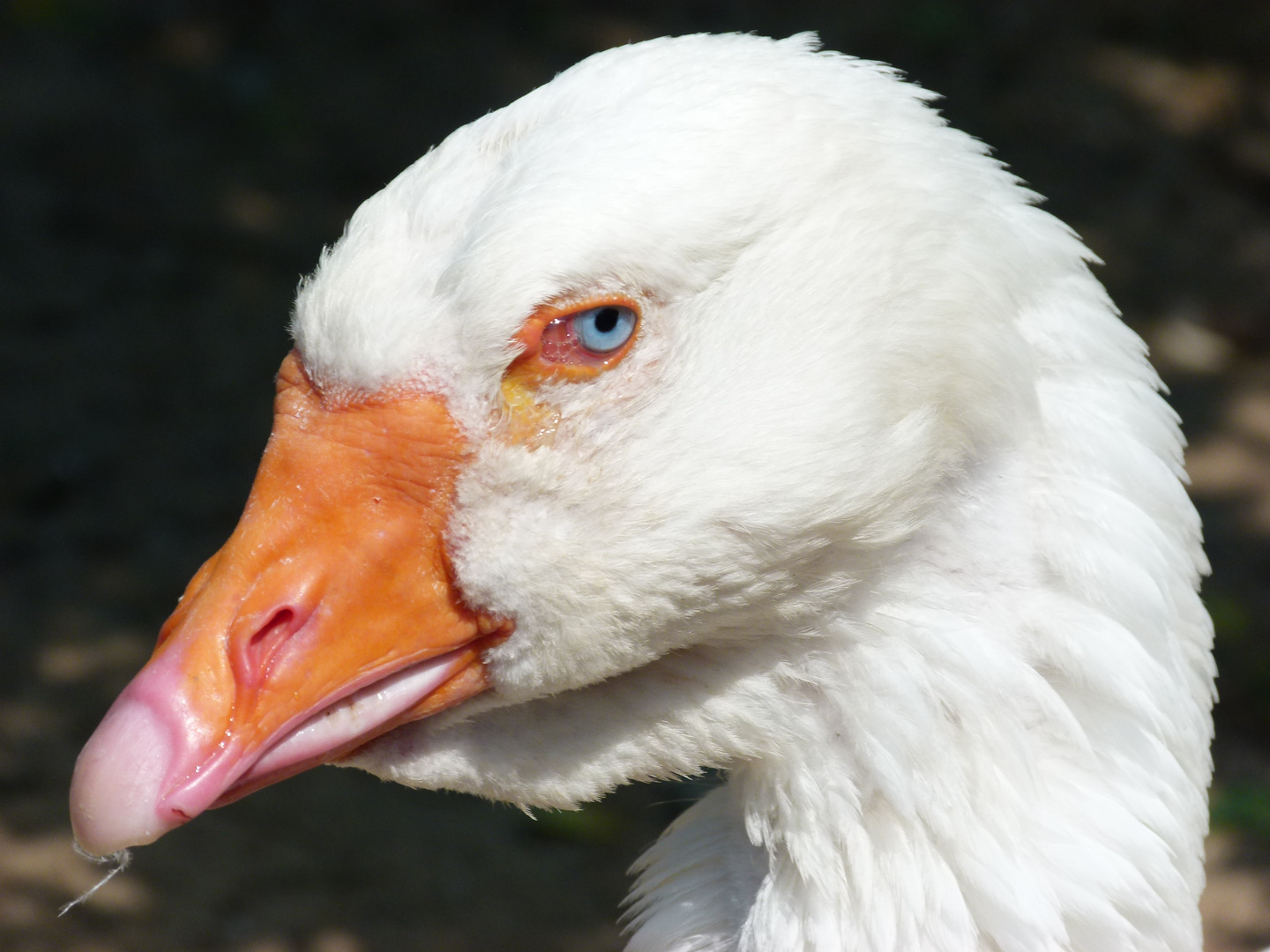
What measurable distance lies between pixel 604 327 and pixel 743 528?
0.39 metres

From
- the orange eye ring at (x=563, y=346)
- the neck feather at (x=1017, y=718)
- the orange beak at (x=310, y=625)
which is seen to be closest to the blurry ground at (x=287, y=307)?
the neck feather at (x=1017, y=718)

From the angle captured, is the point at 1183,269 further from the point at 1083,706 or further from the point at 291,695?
the point at 291,695

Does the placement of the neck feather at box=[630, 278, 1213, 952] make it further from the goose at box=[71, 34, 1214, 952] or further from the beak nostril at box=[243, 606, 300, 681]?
the beak nostril at box=[243, 606, 300, 681]

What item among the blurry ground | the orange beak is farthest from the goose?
the blurry ground

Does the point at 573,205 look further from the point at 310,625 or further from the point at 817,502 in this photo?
the point at 310,625

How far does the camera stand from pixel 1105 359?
2406 millimetres

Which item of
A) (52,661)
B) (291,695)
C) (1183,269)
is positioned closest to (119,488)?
(52,661)

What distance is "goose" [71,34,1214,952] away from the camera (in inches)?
84.0

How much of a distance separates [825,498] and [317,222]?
20.8ft

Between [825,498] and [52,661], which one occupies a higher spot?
[825,498]

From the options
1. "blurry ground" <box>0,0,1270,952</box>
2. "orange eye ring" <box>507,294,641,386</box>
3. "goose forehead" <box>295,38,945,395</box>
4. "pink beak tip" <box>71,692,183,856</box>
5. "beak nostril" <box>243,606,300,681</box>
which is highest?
"goose forehead" <box>295,38,945,395</box>

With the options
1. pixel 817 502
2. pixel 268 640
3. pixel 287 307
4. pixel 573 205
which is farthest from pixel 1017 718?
pixel 287 307

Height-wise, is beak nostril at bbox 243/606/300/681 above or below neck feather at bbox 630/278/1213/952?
above

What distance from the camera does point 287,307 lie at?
24.7 feet
